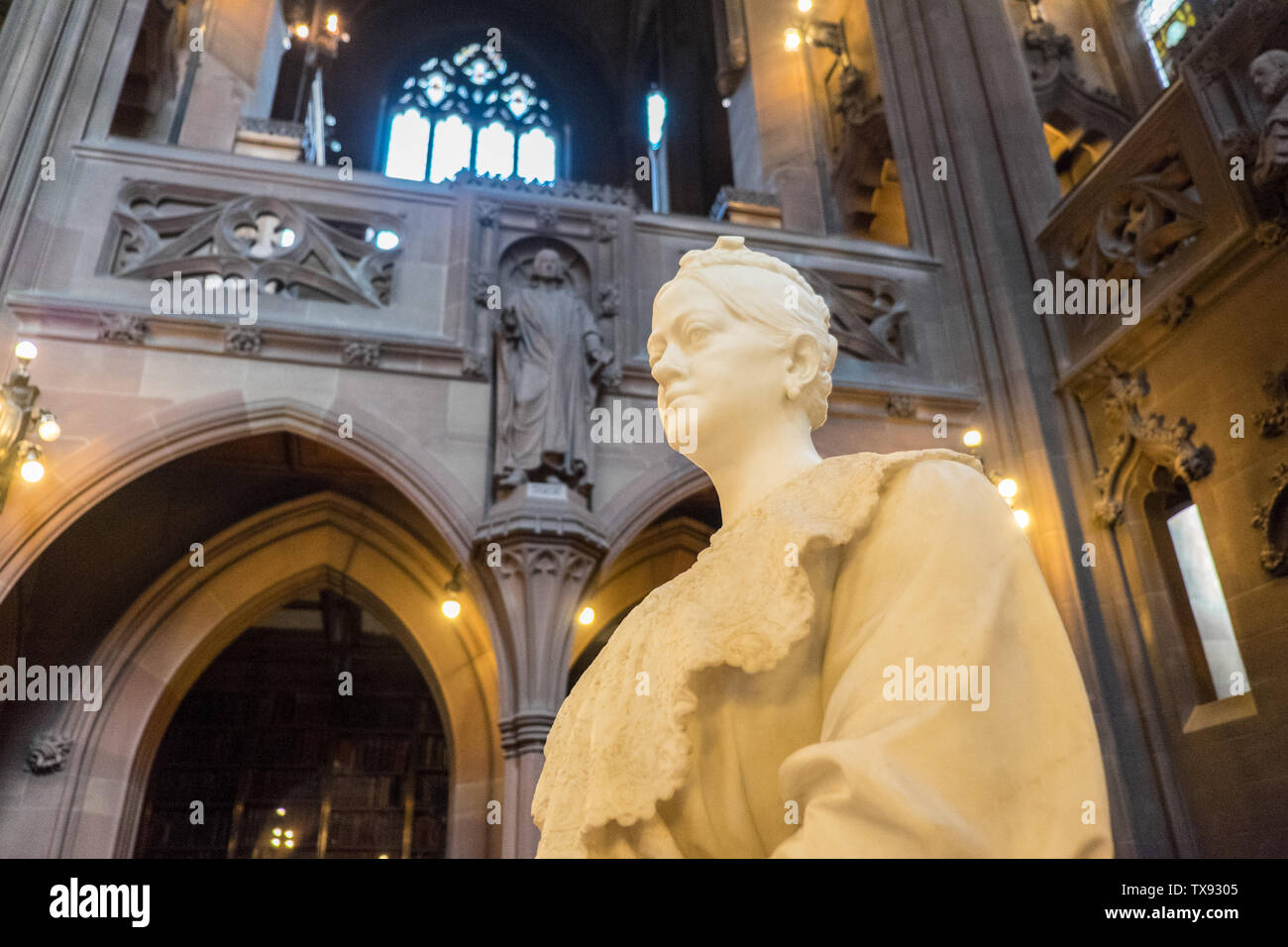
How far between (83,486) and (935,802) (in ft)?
18.9

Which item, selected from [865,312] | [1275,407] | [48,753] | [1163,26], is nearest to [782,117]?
[1163,26]

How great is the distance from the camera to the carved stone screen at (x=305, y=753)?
365 inches

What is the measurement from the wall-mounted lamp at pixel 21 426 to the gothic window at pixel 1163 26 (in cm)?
931

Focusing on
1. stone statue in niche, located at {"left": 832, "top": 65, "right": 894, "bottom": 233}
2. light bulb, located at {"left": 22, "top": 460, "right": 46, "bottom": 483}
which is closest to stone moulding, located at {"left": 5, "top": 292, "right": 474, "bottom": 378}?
light bulb, located at {"left": 22, "top": 460, "right": 46, "bottom": 483}

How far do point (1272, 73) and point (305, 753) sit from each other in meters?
9.48

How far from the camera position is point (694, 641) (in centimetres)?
112

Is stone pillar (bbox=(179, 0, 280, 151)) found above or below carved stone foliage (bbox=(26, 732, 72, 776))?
above

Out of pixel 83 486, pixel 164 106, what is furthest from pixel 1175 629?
pixel 164 106

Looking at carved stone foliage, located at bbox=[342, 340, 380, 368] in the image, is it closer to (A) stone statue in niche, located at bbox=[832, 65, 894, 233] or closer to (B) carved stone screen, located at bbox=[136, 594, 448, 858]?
(B) carved stone screen, located at bbox=[136, 594, 448, 858]

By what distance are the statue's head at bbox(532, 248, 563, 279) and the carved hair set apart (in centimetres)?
513

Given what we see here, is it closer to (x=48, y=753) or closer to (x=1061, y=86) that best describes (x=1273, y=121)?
(x=1061, y=86)

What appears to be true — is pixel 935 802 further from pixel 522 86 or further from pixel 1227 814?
pixel 522 86

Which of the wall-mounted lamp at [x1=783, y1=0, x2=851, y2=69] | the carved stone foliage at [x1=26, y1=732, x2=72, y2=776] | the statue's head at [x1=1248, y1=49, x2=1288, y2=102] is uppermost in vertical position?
the wall-mounted lamp at [x1=783, y1=0, x2=851, y2=69]

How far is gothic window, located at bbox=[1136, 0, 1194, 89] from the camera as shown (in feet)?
29.2
